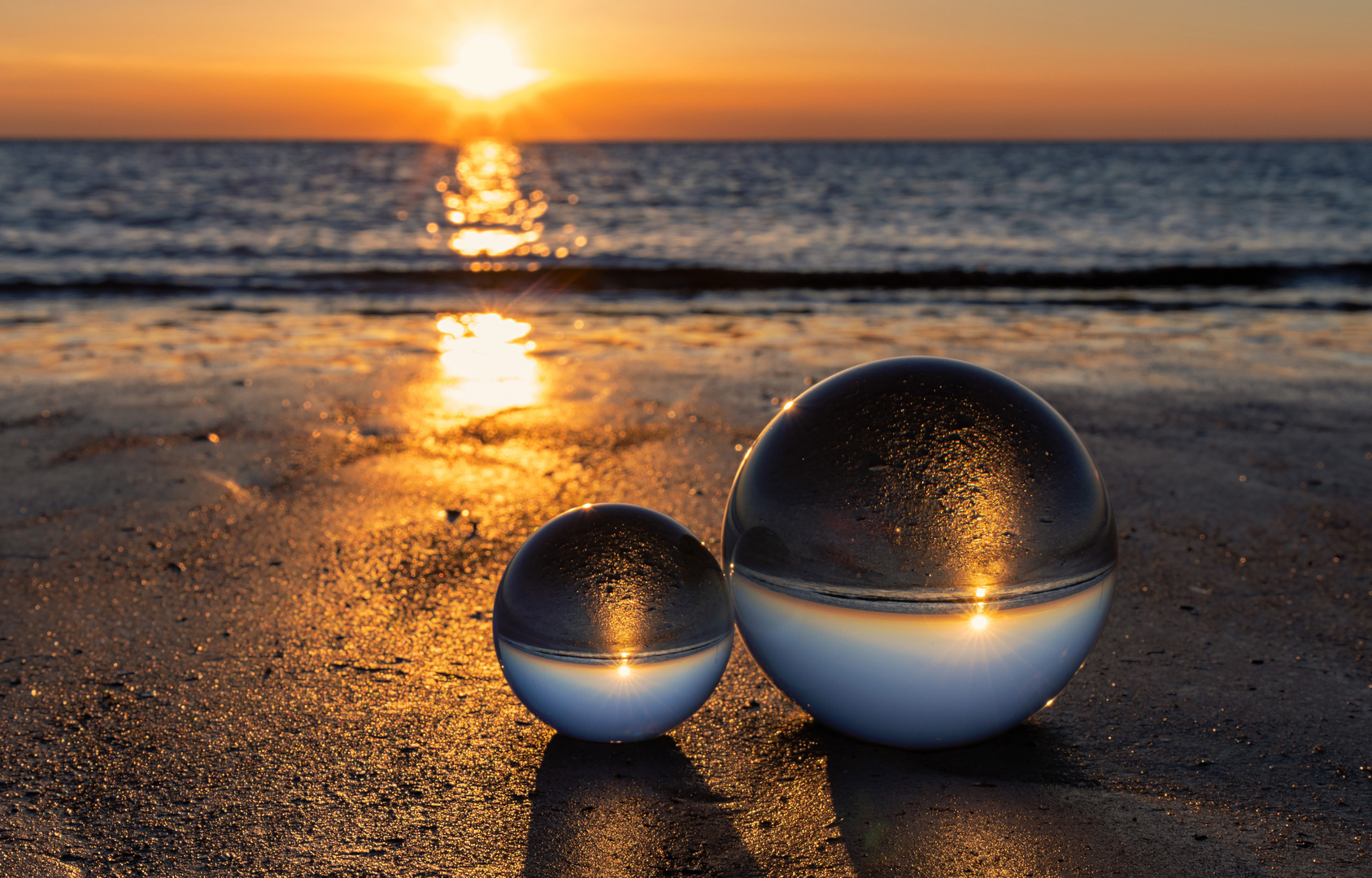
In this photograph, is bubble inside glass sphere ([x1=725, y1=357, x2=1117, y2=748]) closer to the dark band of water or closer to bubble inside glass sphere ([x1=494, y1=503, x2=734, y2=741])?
bubble inside glass sphere ([x1=494, y1=503, x2=734, y2=741])

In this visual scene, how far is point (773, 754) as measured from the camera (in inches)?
120

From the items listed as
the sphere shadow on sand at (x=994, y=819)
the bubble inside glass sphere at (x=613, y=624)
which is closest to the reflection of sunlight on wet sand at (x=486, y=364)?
the bubble inside glass sphere at (x=613, y=624)

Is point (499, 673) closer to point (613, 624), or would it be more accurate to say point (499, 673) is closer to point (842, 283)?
point (613, 624)

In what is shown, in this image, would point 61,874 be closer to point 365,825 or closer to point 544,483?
point 365,825

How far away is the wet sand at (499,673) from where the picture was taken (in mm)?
2631

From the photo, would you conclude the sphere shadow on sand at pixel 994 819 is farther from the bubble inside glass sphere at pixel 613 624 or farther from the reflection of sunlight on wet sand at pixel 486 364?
the reflection of sunlight on wet sand at pixel 486 364

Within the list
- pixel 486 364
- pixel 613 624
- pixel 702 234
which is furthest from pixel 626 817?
pixel 702 234

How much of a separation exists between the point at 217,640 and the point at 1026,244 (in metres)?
21.2

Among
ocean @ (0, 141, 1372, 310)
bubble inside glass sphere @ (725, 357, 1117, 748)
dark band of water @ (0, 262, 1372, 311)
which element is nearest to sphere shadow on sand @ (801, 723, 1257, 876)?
bubble inside glass sphere @ (725, 357, 1117, 748)

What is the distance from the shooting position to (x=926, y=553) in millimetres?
2635

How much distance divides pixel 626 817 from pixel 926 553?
42.4 inches

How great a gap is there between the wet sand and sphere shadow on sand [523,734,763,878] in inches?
0.4

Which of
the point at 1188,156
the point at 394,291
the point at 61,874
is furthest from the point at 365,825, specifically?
the point at 1188,156

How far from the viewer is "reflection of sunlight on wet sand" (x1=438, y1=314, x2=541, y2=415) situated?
7.91m
